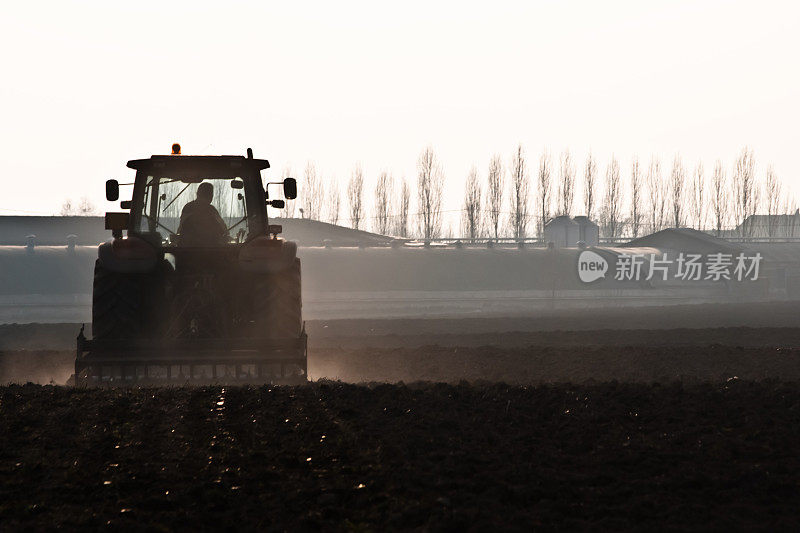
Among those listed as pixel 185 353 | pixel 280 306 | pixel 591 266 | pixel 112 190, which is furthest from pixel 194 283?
pixel 591 266

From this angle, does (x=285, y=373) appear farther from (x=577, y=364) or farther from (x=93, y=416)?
(x=577, y=364)

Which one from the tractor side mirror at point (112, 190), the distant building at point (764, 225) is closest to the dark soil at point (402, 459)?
the tractor side mirror at point (112, 190)

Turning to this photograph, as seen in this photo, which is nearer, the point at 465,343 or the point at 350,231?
the point at 465,343

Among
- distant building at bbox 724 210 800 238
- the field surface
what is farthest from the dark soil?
distant building at bbox 724 210 800 238

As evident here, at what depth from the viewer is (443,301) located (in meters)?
46.2

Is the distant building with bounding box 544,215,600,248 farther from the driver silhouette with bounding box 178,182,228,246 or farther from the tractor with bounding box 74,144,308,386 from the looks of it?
the driver silhouette with bounding box 178,182,228,246

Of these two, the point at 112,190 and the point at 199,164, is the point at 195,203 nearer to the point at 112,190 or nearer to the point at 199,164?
the point at 199,164

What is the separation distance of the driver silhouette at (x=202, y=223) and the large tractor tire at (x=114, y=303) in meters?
0.83

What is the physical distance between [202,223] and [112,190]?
3.68 feet

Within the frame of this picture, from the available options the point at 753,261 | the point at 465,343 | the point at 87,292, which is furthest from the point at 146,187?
the point at 753,261

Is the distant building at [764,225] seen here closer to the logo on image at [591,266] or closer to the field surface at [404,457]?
the logo on image at [591,266]

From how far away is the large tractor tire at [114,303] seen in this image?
11.3m

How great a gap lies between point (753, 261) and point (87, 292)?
36333mm

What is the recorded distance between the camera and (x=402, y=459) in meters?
6.83
